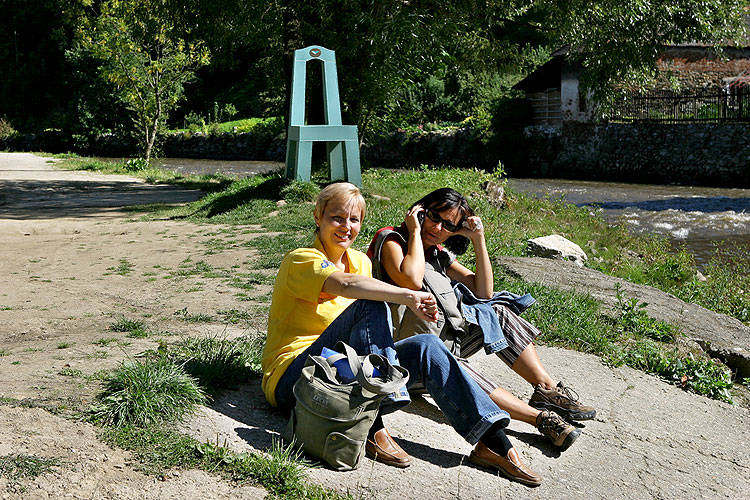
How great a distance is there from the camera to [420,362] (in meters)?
3.57

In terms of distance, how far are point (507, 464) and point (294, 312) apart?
1186 millimetres

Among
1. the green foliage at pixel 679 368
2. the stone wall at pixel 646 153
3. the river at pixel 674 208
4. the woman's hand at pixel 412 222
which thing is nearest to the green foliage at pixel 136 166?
the river at pixel 674 208

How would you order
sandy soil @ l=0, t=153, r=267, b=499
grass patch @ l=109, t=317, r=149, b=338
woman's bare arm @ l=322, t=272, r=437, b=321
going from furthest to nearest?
1. grass patch @ l=109, t=317, r=149, b=338
2. woman's bare arm @ l=322, t=272, r=437, b=321
3. sandy soil @ l=0, t=153, r=267, b=499

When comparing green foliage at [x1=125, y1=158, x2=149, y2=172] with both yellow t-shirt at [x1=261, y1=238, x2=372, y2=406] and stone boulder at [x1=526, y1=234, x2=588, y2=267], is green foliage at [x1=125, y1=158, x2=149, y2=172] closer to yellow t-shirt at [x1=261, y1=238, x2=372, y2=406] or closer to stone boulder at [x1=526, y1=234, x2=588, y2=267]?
stone boulder at [x1=526, y1=234, x2=588, y2=267]

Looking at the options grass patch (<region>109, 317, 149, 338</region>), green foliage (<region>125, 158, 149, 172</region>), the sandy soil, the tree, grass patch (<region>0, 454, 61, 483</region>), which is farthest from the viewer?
green foliage (<region>125, 158, 149, 172</region>)

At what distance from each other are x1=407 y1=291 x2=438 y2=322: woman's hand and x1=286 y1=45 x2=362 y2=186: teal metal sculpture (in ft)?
28.0

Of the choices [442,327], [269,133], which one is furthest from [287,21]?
[269,133]

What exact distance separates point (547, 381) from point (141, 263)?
5289mm

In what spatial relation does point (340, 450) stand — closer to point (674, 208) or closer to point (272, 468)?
point (272, 468)

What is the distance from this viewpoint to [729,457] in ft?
14.1

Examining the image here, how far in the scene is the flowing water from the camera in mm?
14367

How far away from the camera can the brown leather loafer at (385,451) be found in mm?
3449

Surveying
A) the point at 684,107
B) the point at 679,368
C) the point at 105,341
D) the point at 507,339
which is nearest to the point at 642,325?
the point at 679,368

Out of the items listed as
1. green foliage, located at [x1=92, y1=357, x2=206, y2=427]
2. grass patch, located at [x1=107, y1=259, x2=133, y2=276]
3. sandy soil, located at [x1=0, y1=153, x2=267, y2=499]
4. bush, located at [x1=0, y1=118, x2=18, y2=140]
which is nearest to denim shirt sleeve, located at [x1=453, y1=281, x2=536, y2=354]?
green foliage, located at [x1=92, y1=357, x2=206, y2=427]
